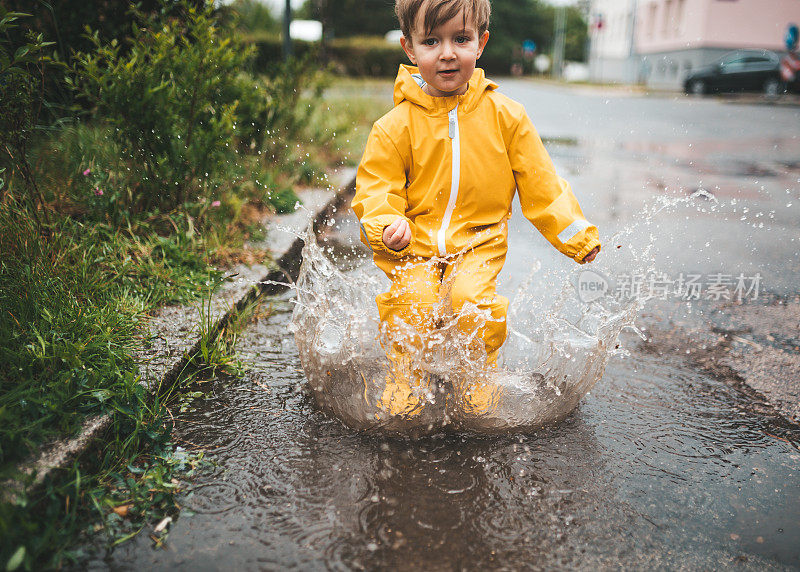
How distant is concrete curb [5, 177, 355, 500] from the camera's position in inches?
69.4

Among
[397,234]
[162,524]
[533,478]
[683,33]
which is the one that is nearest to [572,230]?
[397,234]

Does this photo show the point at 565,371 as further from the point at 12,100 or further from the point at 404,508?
the point at 12,100

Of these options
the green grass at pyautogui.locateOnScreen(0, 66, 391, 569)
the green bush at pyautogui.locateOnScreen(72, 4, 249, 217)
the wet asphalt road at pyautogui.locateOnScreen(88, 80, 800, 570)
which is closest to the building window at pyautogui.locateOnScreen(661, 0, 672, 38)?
the wet asphalt road at pyautogui.locateOnScreen(88, 80, 800, 570)

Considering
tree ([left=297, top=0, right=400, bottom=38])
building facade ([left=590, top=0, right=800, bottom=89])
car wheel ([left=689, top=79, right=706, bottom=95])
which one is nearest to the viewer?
car wheel ([left=689, top=79, right=706, bottom=95])

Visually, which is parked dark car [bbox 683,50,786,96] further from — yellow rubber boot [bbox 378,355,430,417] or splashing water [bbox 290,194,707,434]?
yellow rubber boot [bbox 378,355,430,417]

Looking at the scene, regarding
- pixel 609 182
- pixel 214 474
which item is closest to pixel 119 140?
pixel 214 474

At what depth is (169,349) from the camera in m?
2.56

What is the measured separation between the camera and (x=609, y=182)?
705cm

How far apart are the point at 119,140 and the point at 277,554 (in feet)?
9.17

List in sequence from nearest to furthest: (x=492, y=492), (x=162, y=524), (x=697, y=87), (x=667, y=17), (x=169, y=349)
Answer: (x=162, y=524) < (x=492, y=492) < (x=169, y=349) < (x=697, y=87) < (x=667, y=17)

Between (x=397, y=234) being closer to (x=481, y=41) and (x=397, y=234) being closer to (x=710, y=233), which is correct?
(x=481, y=41)

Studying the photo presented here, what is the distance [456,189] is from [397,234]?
0.36 m

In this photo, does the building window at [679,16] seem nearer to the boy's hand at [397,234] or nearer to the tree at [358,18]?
the tree at [358,18]

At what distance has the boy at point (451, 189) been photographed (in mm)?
2281
